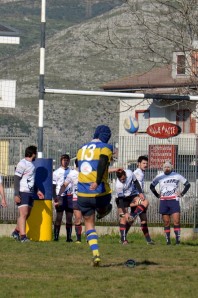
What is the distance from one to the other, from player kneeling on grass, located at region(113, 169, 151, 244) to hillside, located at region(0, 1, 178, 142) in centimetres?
9876

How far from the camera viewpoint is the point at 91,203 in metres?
Answer: 15.4

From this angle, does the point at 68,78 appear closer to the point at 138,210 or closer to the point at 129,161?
the point at 129,161

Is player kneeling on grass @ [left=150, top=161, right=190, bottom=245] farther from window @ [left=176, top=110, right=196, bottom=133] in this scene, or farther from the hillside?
the hillside

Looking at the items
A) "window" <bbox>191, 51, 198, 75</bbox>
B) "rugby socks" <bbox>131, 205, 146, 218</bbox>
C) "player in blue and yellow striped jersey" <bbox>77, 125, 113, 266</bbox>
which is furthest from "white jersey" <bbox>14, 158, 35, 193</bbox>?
"player in blue and yellow striped jersey" <bbox>77, 125, 113, 266</bbox>

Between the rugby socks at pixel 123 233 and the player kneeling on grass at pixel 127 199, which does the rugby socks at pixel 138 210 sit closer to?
the player kneeling on grass at pixel 127 199

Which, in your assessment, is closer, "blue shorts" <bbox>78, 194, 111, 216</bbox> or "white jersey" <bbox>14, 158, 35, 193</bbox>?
"blue shorts" <bbox>78, 194, 111, 216</bbox>

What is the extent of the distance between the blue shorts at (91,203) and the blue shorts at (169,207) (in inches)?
257

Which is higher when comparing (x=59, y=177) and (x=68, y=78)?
(x=68, y=78)

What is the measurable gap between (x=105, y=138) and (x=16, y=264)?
2089 millimetres

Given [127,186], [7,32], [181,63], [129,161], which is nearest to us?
[127,186]

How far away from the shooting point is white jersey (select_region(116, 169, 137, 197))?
21609 mm

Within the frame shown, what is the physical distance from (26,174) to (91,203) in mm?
5635

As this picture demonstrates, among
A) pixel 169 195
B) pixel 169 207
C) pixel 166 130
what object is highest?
pixel 166 130

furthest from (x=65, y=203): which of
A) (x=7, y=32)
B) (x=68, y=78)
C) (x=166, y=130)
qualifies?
(x=68, y=78)
